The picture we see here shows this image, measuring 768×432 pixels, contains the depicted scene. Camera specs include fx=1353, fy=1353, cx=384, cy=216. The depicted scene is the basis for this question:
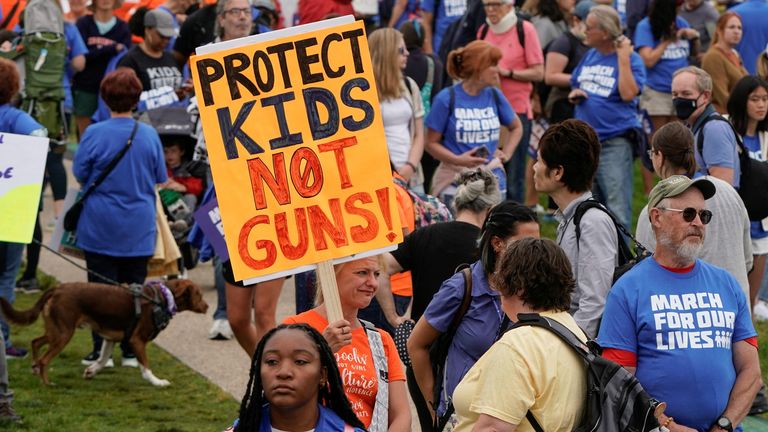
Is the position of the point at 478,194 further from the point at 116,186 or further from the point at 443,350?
the point at 116,186

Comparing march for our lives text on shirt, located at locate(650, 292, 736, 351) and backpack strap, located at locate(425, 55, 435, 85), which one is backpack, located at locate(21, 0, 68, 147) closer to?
backpack strap, located at locate(425, 55, 435, 85)

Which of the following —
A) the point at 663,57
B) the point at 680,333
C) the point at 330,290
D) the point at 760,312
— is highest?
the point at 330,290

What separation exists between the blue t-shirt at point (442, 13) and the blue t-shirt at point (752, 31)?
2.95 m

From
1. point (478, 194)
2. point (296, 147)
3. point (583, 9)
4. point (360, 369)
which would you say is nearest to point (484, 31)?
point (583, 9)

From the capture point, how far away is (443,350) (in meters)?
5.86

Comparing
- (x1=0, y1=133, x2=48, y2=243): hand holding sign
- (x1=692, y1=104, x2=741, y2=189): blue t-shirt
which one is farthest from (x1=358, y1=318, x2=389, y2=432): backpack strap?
(x1=692, y1=104, x2=741, y2=189): blue t-shirt

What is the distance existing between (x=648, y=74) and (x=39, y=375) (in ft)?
21.3

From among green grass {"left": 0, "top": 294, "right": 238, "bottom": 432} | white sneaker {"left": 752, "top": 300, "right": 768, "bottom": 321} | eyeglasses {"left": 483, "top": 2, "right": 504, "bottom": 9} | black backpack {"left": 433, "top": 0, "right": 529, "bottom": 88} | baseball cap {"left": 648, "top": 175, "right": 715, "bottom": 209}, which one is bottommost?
white sneaker {"left": 752, "top": 300, "right": 768, "bottom": 321}

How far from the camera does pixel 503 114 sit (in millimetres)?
10516

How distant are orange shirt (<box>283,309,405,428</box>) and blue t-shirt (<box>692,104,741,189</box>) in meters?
3.42

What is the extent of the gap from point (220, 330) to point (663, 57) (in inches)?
203

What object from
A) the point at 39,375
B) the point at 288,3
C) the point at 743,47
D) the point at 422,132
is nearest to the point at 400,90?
the point at 422,132

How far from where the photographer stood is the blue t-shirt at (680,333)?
202 inches

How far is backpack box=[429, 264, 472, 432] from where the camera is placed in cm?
571
